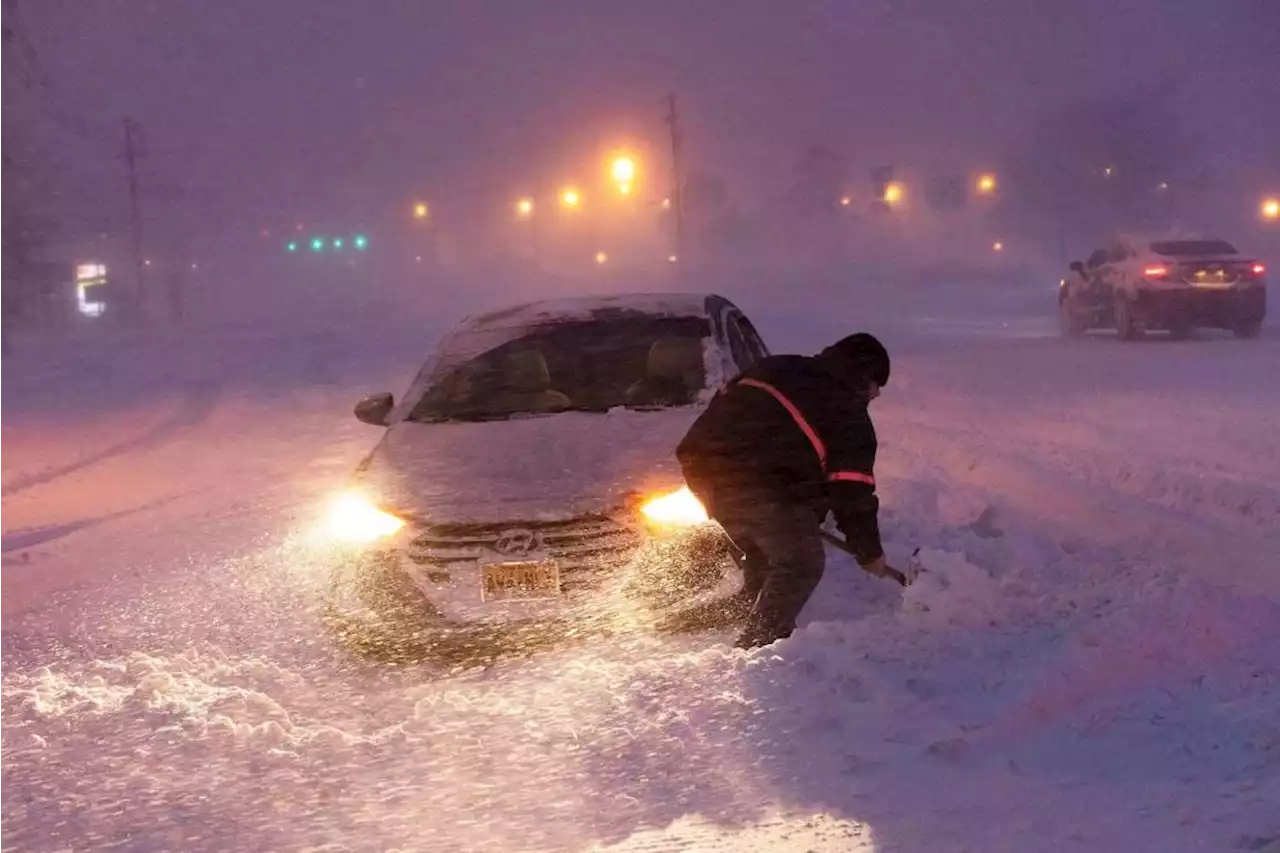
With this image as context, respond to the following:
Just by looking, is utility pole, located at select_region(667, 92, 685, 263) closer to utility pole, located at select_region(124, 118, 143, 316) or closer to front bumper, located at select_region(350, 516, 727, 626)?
utility pole, located at select_region(124, 118, 143, 316)

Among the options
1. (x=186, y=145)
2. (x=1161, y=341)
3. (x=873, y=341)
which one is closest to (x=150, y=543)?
(x=873, y=341)

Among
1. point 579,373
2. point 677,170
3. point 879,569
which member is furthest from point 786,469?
point 677,170

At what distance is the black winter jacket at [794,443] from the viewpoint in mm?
4973

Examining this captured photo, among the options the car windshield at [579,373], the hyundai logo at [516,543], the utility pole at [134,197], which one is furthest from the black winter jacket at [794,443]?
the utility pole at [134,197]

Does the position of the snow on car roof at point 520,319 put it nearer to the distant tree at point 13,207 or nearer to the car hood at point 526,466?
the car hood at point 526,466

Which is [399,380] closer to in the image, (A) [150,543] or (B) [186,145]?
(A) [150,543]

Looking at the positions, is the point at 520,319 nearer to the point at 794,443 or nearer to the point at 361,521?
the point at 361,521

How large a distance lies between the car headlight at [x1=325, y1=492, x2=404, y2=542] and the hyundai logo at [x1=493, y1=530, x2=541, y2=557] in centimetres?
45

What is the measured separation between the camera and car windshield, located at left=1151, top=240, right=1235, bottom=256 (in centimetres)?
2027

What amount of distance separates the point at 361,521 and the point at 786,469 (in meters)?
1.82

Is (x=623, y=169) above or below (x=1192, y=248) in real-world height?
above

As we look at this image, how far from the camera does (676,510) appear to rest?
208 inches

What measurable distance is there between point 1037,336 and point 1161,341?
3.84 meters

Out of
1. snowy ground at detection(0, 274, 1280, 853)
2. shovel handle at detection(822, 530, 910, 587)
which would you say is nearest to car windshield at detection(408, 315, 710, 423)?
shovel handle at detection(822, 530, 910, 587)
